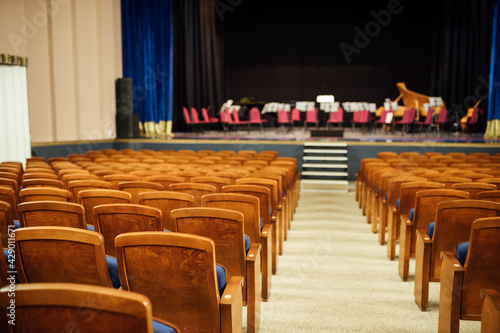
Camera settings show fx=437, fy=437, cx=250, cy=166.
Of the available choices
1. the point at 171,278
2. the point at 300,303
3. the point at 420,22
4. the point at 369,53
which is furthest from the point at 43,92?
the point at 420,22

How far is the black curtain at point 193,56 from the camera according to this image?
13.7 m

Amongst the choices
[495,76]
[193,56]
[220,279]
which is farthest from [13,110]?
[495,76]

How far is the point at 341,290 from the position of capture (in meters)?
3.49

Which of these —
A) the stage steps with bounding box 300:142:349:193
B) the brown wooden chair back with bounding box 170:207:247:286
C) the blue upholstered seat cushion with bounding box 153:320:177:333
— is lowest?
the stage steps with bounding box 300:142:349:193

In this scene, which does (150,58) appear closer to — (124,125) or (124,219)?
(124,125)

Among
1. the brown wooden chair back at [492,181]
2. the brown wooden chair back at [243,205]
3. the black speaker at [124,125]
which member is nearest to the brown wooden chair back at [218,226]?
the brown wooden chair back at [243,205]

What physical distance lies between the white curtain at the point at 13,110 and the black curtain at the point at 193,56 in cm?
648

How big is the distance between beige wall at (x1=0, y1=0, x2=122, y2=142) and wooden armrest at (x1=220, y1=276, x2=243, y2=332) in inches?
338

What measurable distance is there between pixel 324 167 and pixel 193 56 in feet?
22.1

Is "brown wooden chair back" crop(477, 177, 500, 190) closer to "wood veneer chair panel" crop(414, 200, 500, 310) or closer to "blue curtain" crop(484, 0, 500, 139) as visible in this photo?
"wood veneer chair panel" crop(414, 200, 500, 310)

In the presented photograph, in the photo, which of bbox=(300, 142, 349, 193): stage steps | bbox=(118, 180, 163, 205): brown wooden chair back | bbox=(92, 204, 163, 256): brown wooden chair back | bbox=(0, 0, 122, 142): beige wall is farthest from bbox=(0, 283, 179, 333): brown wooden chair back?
bbox=(0, 0, 122, 142): beige wall

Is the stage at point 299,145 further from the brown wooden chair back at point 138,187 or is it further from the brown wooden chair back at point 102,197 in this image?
the brown wooden chair back at point 102,197

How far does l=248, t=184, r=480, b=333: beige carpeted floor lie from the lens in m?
2.90

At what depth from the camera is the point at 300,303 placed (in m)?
3.23
